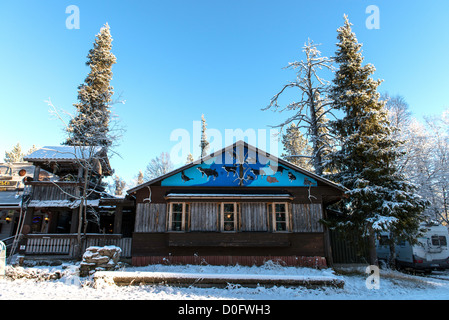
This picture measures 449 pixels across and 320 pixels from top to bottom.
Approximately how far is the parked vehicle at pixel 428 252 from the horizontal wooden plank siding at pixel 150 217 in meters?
12.6

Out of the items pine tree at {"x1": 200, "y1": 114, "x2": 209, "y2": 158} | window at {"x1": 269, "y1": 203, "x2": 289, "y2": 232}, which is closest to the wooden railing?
window at {"x1": 269, "y1": 203, "x2": 289, "y2": 232}

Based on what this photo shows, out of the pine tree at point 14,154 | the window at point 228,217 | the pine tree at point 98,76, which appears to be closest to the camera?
the window at point 228,217

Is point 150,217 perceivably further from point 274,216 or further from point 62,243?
point 274,216

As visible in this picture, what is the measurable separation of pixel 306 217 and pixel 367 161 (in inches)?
167

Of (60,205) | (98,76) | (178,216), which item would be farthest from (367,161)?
(98,76)

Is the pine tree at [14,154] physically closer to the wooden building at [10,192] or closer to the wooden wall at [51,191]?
the wooden building at [10,192]

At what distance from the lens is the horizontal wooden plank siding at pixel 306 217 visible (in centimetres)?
1402

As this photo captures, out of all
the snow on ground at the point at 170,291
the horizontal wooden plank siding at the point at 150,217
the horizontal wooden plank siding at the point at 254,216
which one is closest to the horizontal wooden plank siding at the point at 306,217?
the horizontal wooden plank siding at the point at 254,216

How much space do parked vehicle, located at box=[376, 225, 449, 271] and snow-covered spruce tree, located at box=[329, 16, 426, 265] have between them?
364 centimetres

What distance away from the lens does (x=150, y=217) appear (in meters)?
14.1

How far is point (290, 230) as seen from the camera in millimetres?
13812

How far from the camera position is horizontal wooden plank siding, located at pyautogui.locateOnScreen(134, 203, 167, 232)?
1400 cm

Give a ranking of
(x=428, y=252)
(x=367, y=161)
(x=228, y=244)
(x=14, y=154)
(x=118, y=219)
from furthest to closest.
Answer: (x=14, y=154) < (x=428, y=252) < (x=118, y=219) < (x=367, y=161) < (x=228, y=244)
